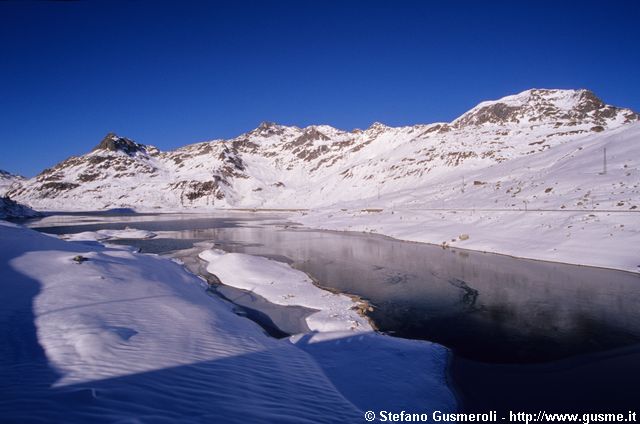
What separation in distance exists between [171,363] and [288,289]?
11.3 metres

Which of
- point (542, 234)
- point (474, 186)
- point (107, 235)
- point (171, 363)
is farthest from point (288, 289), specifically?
point (474, 186)

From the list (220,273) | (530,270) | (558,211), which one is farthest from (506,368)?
(558,211)

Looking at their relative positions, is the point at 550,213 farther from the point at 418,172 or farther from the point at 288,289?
the point at 418,172

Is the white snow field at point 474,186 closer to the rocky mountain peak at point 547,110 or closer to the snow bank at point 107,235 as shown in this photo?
the rocky mountain peak at point 547,110

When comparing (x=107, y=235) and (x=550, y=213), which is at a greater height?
Answer: (x=550, y=213)

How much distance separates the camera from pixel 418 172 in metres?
115

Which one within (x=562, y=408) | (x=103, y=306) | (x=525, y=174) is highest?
(x=525, y=174)

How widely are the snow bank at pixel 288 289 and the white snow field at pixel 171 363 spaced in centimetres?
131

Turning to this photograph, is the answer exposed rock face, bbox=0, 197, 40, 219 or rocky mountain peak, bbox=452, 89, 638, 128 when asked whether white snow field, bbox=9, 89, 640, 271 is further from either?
exposed rock face, bbox=0, 197, 40, 219

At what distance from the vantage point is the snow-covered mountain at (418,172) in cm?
6356

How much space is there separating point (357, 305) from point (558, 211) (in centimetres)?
2738

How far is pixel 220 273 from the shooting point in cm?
2350

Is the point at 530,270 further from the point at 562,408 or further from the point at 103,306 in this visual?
the point at 103,306

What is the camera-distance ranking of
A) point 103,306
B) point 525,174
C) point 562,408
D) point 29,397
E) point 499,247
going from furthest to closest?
1. point 525,174
2. point 499,247
3. point 103,306
4. point 562,408
5. point 29,397
